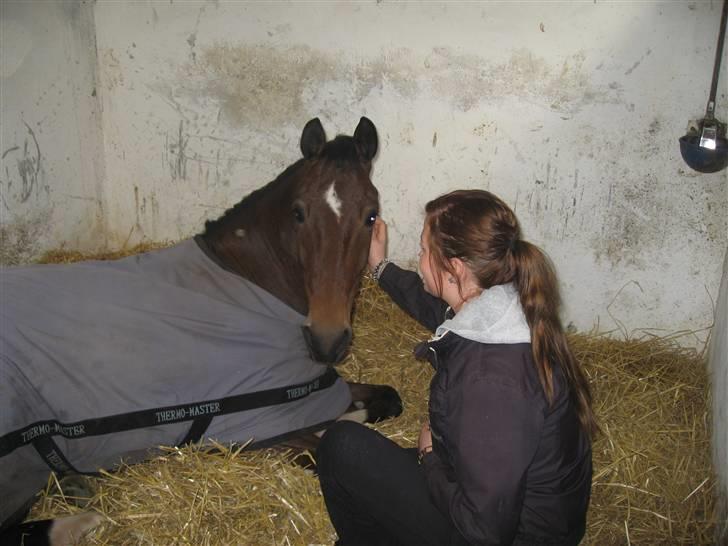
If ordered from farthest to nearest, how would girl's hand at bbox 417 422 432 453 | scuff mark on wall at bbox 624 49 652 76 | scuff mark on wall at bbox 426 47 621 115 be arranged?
scuff mark on wall at bbox 426 47 621 115 → scuff mark on wall at bbox 624 49 652 76 → girl's hand at bbox 417 422 432 453

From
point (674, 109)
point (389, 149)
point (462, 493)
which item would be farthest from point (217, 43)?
point (462, 493)

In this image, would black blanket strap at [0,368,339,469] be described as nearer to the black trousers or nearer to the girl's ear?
the black trousers

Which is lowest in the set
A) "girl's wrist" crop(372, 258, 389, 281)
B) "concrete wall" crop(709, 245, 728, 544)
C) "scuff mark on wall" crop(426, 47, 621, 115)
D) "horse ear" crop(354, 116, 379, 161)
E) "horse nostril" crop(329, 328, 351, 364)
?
"concrete wall" crop(709, 245, 728, 544)

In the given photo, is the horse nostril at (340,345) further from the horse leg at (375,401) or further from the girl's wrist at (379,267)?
→ the horse leg at (375,401)

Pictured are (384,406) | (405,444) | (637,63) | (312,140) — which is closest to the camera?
(312,140)

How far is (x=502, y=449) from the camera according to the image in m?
1.55

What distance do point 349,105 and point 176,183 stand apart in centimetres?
122

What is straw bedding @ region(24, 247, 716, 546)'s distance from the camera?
2229 mm

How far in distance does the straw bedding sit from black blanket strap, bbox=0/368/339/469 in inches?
5.5

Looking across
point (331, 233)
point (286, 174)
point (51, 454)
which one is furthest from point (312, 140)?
point (51, 454)

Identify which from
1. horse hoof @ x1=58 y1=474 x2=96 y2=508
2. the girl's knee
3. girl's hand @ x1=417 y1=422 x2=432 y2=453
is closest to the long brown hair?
girl's hand @ x1=417 y1=422 x2=432 y2=453

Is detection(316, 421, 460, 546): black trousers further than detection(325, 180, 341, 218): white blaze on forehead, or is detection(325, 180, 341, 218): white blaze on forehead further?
detection(325, 180, 341, 218): white blaze on forehead

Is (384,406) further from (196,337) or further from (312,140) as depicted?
(312,140)

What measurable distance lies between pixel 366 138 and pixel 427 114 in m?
1.12
